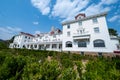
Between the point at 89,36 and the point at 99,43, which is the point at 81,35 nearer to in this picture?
the point at 89,36

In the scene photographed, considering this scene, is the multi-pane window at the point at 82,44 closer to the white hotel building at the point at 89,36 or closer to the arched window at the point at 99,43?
the white hotel building at the point at 89,36

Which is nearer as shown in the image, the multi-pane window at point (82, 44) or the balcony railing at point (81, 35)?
the balcony railing at point (81, 35)

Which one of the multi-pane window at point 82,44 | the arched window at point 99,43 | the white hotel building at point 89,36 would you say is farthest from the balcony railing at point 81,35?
the arched window at point 99,43

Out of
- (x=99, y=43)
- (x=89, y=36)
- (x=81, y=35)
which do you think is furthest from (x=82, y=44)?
(x=99, y=43)

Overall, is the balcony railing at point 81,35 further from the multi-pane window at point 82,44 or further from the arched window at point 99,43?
the arched window at point 99,43

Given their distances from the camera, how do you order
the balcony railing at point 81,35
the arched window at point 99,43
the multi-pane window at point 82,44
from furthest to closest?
1. the multi-pane window at point 82,44
2. the balcony railing at point 81,35
3. the arched window at point 99,43

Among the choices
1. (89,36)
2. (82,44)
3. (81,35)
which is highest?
(81,35)

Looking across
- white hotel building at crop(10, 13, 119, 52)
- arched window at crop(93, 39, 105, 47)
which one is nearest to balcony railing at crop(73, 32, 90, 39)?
white hotel building at crop(10, 13, 119, 52)

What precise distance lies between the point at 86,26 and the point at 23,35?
4291 centimetres

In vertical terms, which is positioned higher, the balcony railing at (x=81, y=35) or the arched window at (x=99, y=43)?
the balcony railing at (x=81, y=35)

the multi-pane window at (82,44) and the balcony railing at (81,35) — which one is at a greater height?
the balcony railing at (81,35)

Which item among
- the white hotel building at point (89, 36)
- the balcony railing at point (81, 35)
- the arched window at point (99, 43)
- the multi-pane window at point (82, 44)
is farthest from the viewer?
the multi-pane window at point (82, 44)

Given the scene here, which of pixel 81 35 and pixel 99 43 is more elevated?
pixel 81 35

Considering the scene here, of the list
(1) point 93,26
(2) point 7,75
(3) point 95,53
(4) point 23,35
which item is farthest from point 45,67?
(4) point 23,35
